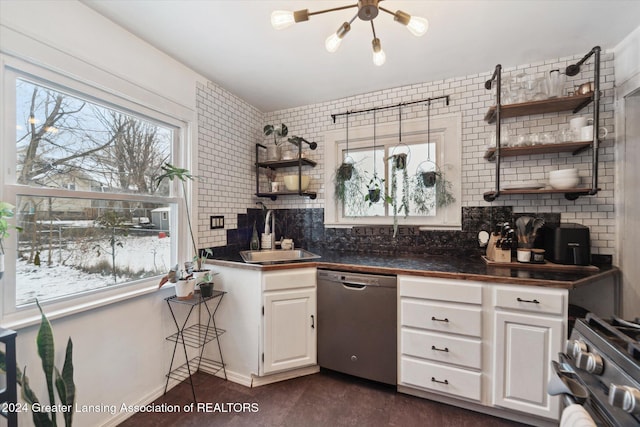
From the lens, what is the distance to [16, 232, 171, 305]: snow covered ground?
1.26 metres

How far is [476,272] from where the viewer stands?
160 cm

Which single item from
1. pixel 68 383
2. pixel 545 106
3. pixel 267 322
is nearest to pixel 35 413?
pixel 68 383

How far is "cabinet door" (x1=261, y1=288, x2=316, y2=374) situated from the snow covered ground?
2.93 feet

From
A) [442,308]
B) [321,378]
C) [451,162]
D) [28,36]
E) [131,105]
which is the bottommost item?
[321,378]

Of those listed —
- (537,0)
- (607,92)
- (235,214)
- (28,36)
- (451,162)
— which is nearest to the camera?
(28,36)

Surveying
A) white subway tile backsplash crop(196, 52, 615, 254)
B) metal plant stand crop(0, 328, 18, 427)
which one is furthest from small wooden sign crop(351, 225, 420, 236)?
metal plant stand crop(0, 328, 18, 427)

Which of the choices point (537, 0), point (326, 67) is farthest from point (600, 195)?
point (326, 67)

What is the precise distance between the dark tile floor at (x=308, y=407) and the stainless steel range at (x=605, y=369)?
0.97 m

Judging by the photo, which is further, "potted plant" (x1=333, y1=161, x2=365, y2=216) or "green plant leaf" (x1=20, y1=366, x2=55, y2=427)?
"potted plant" (x1=333, y1=161, x2=365, y2=216)

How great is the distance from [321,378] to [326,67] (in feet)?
8.17

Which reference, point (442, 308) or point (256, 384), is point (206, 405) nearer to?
point (256, 384)

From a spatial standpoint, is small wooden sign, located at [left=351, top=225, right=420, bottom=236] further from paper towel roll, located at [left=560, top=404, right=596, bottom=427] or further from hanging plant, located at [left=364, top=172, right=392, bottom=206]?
paper towel roll, located at [left=560, top=404, right=596, bottom=427]

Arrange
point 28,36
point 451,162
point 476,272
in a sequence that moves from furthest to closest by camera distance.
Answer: point 451,162
point 476,272
point 28,36

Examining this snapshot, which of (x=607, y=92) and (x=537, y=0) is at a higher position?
(x=537, y=0)
